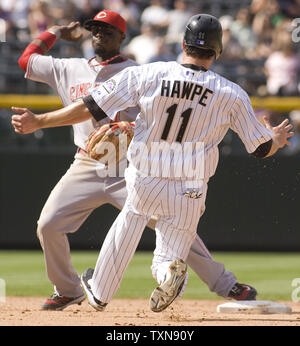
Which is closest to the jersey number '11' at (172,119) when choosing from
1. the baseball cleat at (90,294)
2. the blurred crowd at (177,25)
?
the baseball cleat at (90,294)

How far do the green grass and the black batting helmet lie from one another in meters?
2.87

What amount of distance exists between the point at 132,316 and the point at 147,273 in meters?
3.36

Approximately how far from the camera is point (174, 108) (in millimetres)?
4551

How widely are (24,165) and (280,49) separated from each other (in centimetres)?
365

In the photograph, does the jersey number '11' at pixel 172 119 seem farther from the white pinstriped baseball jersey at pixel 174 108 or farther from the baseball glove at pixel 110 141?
A: the baseball glove at pixel 110 141

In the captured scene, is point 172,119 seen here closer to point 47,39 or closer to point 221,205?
point 47,39

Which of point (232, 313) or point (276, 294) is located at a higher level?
point (232, 313)

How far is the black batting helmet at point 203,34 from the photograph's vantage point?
4.61 meters

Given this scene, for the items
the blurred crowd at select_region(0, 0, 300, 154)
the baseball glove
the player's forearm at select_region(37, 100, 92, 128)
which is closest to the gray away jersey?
the baseball glove

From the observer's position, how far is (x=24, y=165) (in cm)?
1038

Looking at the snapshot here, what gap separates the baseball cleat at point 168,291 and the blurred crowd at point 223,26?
6.04 meters

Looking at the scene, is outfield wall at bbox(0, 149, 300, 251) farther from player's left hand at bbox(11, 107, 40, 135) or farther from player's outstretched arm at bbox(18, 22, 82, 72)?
player's left hand at bbox(11, 107, 40, 135)
